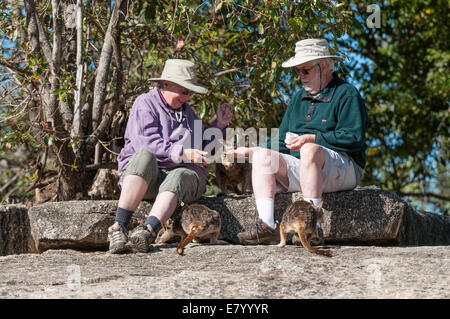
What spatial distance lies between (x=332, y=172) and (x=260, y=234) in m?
0.76

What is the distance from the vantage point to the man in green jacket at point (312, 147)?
5.08 metres

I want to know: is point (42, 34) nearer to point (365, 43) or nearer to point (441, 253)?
point (441, 253)

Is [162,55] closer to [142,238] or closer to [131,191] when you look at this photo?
[131,191]

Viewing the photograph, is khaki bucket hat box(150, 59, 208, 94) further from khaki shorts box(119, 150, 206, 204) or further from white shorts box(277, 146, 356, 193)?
white shorts box(277, 146, 356, 193)

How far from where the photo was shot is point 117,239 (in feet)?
16.5

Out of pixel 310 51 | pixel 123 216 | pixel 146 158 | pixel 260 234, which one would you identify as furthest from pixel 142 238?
pixel 310 51

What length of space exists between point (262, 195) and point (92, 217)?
5.10 ft

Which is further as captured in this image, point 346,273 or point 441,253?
point 441,253

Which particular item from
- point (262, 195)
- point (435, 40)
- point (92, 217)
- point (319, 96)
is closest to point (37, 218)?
point (92, 217)

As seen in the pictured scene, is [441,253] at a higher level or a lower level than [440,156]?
lower

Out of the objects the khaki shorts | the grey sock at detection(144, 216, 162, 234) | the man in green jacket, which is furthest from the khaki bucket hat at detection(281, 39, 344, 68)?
the grey sock at detection(144, 216, 162, 234)

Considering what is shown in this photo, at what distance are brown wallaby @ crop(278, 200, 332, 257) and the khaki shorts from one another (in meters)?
0.90

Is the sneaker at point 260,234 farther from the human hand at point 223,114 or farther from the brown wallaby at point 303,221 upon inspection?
the human hand at point 223,114

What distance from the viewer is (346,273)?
4109 mm
